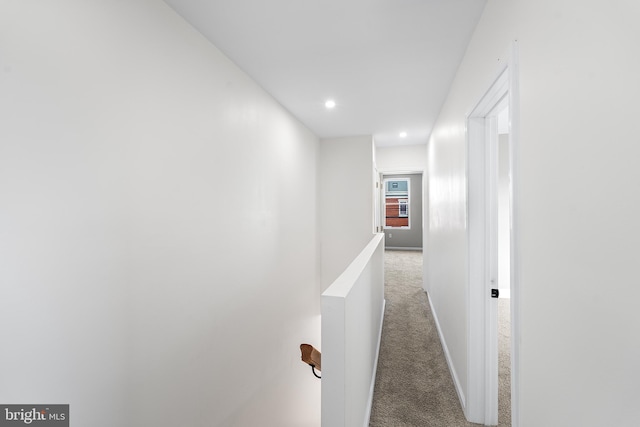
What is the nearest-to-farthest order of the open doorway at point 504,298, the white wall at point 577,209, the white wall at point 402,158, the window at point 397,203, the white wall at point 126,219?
the white wall at point 577,209 → the white wall at point 126,219 → the open doorway at point 504,298 → the white wall at point 402,158 → the window at point 397,203

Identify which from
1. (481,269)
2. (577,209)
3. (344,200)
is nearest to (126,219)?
(577,209)

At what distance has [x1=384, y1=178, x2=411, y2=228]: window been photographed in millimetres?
8914

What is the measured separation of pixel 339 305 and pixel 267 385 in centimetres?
215

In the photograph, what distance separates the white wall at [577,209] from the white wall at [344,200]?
332 cm

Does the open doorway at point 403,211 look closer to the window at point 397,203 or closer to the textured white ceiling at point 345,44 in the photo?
the window at point 397,203

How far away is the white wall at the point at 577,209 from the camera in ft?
1.87

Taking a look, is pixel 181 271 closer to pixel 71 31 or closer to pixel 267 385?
pixel 71 31

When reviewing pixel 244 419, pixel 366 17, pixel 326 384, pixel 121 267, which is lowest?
pixel 244 419

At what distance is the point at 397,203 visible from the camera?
9031 millimetres

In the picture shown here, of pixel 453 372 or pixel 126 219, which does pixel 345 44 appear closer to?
pixel 126 219

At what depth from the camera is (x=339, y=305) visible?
3.78 feet

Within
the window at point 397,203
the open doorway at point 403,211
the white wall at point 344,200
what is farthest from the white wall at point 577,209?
the window at point 397,203

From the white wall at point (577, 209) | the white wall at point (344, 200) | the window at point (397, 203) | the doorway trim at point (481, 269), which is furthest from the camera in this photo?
the window at point (397, 203)

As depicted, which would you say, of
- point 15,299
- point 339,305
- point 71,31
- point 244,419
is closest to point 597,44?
point 339,305
